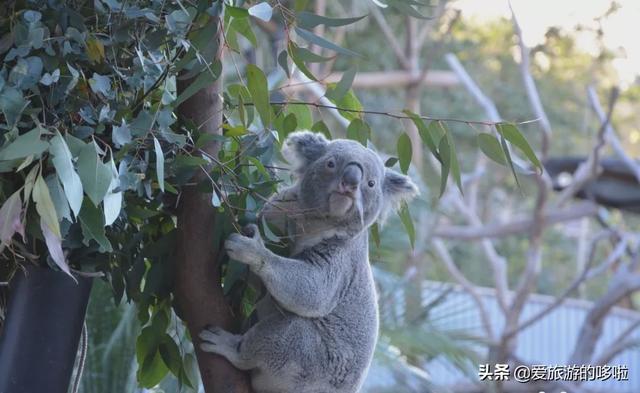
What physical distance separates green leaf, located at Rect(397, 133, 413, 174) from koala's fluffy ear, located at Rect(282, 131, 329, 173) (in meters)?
0.38

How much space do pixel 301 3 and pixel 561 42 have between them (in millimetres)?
11029

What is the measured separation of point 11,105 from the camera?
1.40m

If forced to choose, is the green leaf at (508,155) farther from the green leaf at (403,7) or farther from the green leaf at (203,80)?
the green leaf at (203,80)

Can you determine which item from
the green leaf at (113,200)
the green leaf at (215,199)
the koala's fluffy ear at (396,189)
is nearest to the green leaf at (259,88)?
the green leaf at (215,199)

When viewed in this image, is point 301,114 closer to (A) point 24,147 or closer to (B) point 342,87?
(B) point 342,87

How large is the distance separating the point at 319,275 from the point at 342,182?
0.84 feet

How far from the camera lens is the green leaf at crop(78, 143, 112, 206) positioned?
4.48 ft

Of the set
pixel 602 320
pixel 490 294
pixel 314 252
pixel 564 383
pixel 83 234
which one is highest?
pixel 83 234

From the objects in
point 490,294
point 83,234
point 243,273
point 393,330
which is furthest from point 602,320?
point 83,234

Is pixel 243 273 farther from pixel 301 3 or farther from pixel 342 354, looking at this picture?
pixel 301 3

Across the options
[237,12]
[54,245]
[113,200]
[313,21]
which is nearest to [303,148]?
[313,21]

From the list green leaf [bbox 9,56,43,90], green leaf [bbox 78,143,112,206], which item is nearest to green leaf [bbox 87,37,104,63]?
green leaf [bbox 9,56,43,90]

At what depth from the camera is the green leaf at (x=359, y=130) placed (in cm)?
211

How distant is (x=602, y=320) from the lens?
22.9 ft
